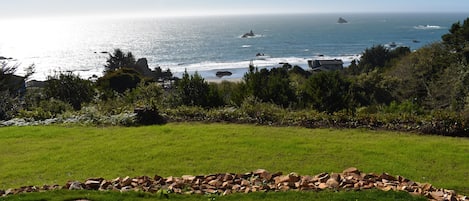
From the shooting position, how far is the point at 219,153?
29.8 ft

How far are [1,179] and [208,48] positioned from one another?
269 feet

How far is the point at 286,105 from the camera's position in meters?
16.9

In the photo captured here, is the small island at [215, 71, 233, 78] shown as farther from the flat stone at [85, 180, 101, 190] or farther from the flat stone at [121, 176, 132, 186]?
the flat stone at [85, 180, 101, 190]

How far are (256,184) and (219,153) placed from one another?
253cm

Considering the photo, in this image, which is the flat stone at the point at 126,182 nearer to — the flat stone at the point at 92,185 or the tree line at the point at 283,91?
the flat stone at the point at 92,185

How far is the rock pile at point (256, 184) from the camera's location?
6309 millimetres

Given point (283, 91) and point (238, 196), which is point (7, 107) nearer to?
point (283, 91)

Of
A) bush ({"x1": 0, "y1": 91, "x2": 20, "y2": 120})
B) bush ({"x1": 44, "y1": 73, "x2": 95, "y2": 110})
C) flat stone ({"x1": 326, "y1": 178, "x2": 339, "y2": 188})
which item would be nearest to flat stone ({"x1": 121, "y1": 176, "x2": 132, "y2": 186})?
flat stone ({"x1": 326, "y1": 178, "x2": 339, "y2": 188})

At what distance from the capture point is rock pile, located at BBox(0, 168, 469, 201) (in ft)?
20.7

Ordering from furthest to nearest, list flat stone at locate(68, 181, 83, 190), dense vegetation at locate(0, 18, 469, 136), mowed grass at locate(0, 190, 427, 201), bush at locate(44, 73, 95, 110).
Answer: bush at locate(44, 73, 95, 110)
dense vegetation at locate(0, 18, 469, 136)
flat stone at locate(68, 181, 83, 190)
mowed grass at locate(0, 190, 427, 201)

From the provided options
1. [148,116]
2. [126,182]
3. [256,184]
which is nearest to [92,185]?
[126,182]

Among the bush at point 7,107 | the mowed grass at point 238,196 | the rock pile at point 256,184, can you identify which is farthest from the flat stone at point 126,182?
the bush at point 7,107

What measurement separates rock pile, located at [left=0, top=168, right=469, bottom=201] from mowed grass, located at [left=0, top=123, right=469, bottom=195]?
86cm

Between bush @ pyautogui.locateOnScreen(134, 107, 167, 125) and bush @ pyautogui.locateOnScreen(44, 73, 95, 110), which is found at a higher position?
bush @ pyautogui.locateOnScreen(134, 107, 167, 125)
